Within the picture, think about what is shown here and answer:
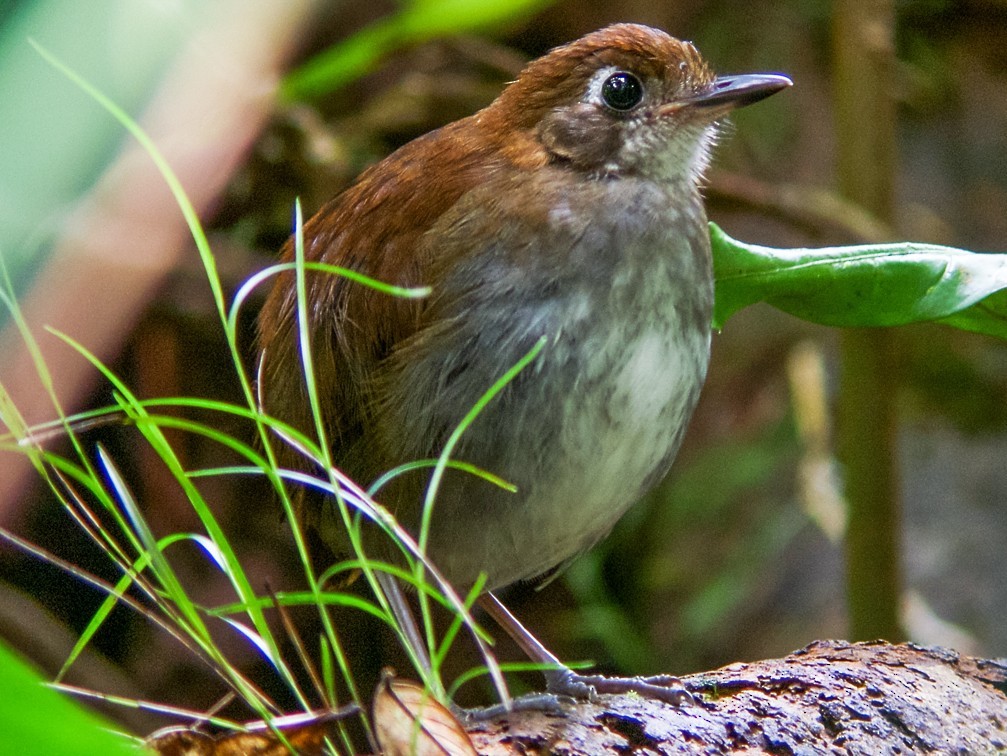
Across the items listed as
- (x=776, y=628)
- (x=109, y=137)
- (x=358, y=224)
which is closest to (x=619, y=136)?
(x=358, y=224)

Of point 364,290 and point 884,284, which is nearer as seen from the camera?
point 884,284

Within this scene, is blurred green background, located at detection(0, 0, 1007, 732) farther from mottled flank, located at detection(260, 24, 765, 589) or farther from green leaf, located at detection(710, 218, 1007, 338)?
green leaf, located at detection(710, 218, 1007, 338)

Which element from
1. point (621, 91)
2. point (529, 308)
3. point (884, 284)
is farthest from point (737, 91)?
point (529, 308)

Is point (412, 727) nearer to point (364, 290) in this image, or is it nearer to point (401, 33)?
point (364, 290)

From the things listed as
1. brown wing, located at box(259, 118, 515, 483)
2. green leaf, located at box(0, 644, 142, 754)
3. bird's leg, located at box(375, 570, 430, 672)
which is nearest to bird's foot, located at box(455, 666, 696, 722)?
bird's leg, located at box(375, 570, 430, 672)

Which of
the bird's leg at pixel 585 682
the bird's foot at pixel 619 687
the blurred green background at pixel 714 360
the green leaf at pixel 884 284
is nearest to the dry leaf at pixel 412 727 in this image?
the bird's leg at pixel 585 682

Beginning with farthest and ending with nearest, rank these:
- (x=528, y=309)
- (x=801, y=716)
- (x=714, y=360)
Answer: (x=714, y=360) < (x=528, y=309) < (x=801, y=716)

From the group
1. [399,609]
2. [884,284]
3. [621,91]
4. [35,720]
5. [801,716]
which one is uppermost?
[621,91]
